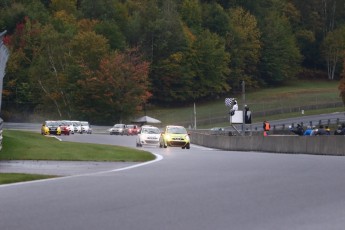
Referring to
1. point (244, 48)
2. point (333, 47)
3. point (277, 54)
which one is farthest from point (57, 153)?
point (333, 47)

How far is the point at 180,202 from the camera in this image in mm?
13312

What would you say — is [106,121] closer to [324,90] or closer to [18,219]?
[324,90]

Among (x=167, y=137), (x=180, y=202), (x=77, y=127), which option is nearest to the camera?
(x=180, y=202)

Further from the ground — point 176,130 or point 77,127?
point 77,127

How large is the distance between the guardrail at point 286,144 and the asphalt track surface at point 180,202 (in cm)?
1635

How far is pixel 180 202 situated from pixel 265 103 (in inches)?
4250

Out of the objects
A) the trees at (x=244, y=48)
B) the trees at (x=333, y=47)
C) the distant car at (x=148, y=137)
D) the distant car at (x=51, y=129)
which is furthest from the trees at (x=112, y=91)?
the distant car at (x=148, y=137)

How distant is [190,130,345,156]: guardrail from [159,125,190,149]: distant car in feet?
7.45

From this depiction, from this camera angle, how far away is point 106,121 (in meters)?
110

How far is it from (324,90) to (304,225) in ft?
407

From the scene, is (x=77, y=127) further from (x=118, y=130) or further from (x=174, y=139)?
(x=174, y=139)

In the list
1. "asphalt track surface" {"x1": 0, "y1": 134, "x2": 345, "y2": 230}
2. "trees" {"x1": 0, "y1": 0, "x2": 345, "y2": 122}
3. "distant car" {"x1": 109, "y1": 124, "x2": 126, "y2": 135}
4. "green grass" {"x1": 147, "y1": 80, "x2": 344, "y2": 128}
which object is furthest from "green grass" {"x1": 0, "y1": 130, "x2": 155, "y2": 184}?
"green grass" {"x1": 147, "y1": 80, "x2": 344, "y2": 128}

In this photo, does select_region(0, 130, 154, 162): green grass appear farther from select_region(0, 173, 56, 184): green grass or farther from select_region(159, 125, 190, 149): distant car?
select_region(159, 125, 190, 149): distant car

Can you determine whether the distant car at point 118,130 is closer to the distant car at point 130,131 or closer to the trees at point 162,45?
the distant car at point 130,131
